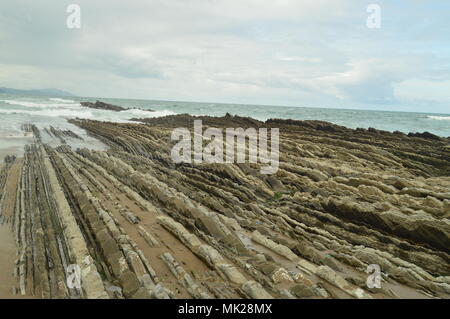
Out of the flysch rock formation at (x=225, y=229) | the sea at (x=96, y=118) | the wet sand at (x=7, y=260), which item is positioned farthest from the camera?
the sea at (x=96, y=118)

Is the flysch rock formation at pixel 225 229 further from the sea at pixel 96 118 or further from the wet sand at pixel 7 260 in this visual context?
the sea at pixel 96 118

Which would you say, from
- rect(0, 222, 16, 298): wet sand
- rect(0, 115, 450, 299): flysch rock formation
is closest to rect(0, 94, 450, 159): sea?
rect(0, 115, 450, 299): flysch rock formation

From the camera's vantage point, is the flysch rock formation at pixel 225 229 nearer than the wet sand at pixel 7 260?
No

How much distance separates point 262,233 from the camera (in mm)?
9961

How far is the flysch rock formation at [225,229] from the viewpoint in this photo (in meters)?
6.92

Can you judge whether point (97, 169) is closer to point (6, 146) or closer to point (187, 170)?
point (187, 170)

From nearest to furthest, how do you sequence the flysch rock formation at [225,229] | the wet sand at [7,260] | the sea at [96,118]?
the wet sand at [7,260], the flysch rock formation at [225,229], the sea at [96,118]

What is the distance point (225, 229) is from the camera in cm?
948

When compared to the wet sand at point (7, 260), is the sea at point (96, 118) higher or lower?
higher

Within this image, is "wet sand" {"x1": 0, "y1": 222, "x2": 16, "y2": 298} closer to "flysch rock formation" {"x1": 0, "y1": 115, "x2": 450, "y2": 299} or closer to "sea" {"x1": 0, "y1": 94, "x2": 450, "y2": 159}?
"flysch rock formation" {"x1": 0, "y1": 115, "x2": 450, "y2": 299}

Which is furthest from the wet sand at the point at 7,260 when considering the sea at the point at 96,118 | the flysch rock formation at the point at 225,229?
the sea at the point at 96,118

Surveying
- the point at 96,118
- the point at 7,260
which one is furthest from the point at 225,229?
the point at 96,118

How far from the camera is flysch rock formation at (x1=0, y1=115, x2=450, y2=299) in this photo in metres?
6.92
